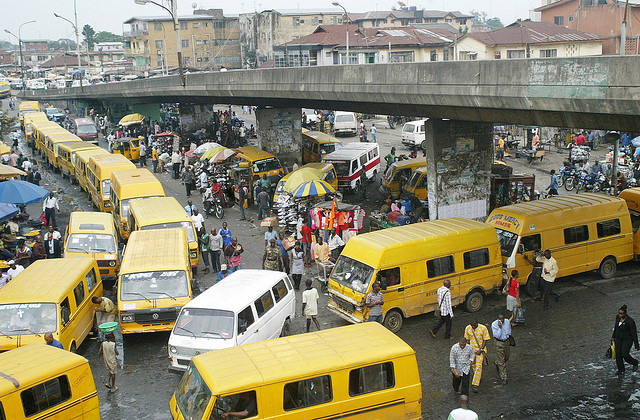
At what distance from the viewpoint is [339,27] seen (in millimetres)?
58750

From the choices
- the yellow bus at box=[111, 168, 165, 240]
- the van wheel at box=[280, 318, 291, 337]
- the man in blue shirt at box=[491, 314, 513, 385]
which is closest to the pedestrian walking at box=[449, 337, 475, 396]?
the man in blue shirt at box=[491, 314, 513, 385]

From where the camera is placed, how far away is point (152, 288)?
43.7 ft

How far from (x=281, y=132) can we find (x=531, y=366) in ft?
80.0

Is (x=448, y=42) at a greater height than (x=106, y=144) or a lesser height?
greater

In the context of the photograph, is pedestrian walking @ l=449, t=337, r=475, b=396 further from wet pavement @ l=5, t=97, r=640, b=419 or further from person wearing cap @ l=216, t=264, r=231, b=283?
person wearing cap @ l=216, t=264, r=231, b=283

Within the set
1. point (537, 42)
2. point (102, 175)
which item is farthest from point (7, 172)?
point (537, 42)

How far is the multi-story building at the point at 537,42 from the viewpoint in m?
26.1

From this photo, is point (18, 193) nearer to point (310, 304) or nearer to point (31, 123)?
point (310, 304)

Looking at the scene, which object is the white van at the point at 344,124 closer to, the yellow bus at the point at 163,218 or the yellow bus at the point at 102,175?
the yellow bus at the point at 102,175

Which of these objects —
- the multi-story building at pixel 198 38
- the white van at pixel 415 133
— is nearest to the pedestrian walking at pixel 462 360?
the white van at pixel 415 133

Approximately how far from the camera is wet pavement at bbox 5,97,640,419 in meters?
10.3

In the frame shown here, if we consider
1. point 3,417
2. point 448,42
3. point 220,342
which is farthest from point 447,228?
point 448,42

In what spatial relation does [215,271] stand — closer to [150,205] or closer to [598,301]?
[150,205]

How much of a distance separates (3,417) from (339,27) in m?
54.7
